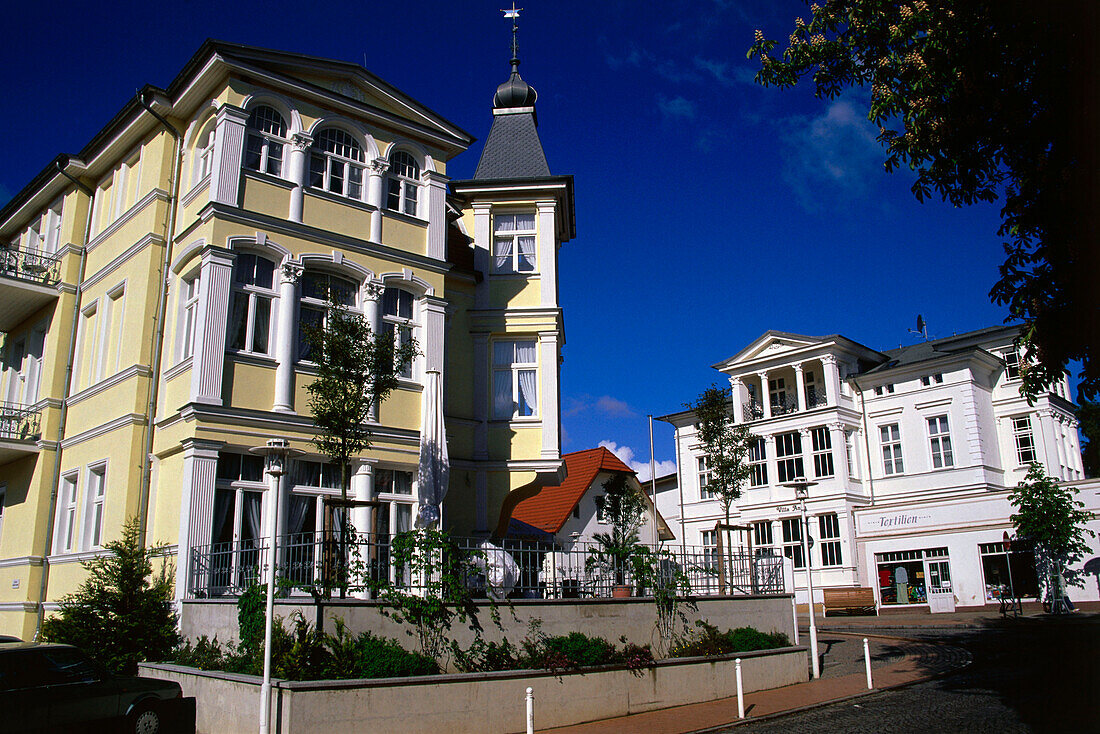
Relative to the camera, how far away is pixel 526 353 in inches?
874

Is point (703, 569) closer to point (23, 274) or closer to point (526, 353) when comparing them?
point (526, 353)

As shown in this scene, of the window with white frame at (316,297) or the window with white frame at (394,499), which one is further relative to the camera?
the window with white frame at (394,499)

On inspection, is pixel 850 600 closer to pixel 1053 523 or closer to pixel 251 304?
pixel 1053 523

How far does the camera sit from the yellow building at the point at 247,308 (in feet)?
54.2

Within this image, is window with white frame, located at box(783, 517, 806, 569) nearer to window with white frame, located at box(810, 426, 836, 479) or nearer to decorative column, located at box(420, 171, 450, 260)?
window with white frame, located at box(810, 426, 836, 479)

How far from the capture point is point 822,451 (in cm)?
4719

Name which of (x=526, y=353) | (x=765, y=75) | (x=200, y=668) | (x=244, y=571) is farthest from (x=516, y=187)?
(x=200, y=668)

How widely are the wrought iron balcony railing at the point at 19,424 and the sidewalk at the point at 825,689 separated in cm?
1600

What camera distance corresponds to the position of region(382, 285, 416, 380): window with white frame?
1900cm

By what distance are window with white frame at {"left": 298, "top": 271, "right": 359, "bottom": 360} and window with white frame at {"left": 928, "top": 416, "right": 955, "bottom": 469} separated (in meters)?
36.4

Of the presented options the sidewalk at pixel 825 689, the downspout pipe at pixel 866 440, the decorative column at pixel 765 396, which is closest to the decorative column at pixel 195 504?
the sidewalk at pixel 825 689

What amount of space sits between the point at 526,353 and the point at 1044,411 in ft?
112

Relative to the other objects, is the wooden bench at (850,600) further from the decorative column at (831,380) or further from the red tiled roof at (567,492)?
the red tiled roof at (567,492)

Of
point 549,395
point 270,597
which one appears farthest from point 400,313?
point 270,597
